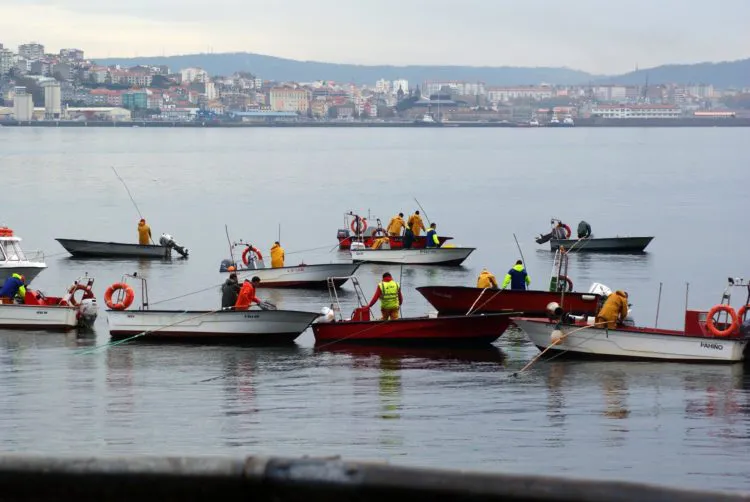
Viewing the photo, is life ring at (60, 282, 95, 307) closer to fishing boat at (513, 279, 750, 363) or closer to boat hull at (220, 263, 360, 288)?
boat hull at (220, 263, 360, 288)

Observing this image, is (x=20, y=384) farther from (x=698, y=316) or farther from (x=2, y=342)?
(x=698, y=316)

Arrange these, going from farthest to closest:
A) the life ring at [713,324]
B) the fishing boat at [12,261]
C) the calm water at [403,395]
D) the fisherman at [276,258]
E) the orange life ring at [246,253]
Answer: the orange life ring at [246,253] → the fisherman at [276,258] → the fishing boat at [12,261] → the life ring at [713,324] → the calm water at [403,395]

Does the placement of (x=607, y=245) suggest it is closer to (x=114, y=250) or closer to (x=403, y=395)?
(x=114, y=250)

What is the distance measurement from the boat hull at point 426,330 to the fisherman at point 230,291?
6.89 feet

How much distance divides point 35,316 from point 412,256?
18584 millimetres

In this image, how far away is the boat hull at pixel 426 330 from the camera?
2692 cm

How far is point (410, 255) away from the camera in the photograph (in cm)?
4603

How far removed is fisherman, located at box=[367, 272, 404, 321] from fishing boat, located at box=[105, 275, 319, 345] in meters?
1.58

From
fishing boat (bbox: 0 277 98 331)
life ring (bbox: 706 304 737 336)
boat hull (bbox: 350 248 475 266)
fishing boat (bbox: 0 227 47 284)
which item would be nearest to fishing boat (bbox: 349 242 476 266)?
boat hull (bbox: 350 248 475 266)

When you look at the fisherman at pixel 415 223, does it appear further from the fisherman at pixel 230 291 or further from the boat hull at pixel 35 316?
Answer: the fisherman at pixel 230 291

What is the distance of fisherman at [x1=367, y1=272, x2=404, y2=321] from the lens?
26.7 meters

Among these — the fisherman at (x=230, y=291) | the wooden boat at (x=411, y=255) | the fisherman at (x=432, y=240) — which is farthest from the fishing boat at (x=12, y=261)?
the fisherman at (x=432, y=240)

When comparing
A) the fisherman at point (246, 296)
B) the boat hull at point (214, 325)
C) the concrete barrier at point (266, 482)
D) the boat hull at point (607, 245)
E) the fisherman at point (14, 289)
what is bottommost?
the boat hull at point (607, 245)

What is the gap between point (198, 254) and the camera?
55.3 m
